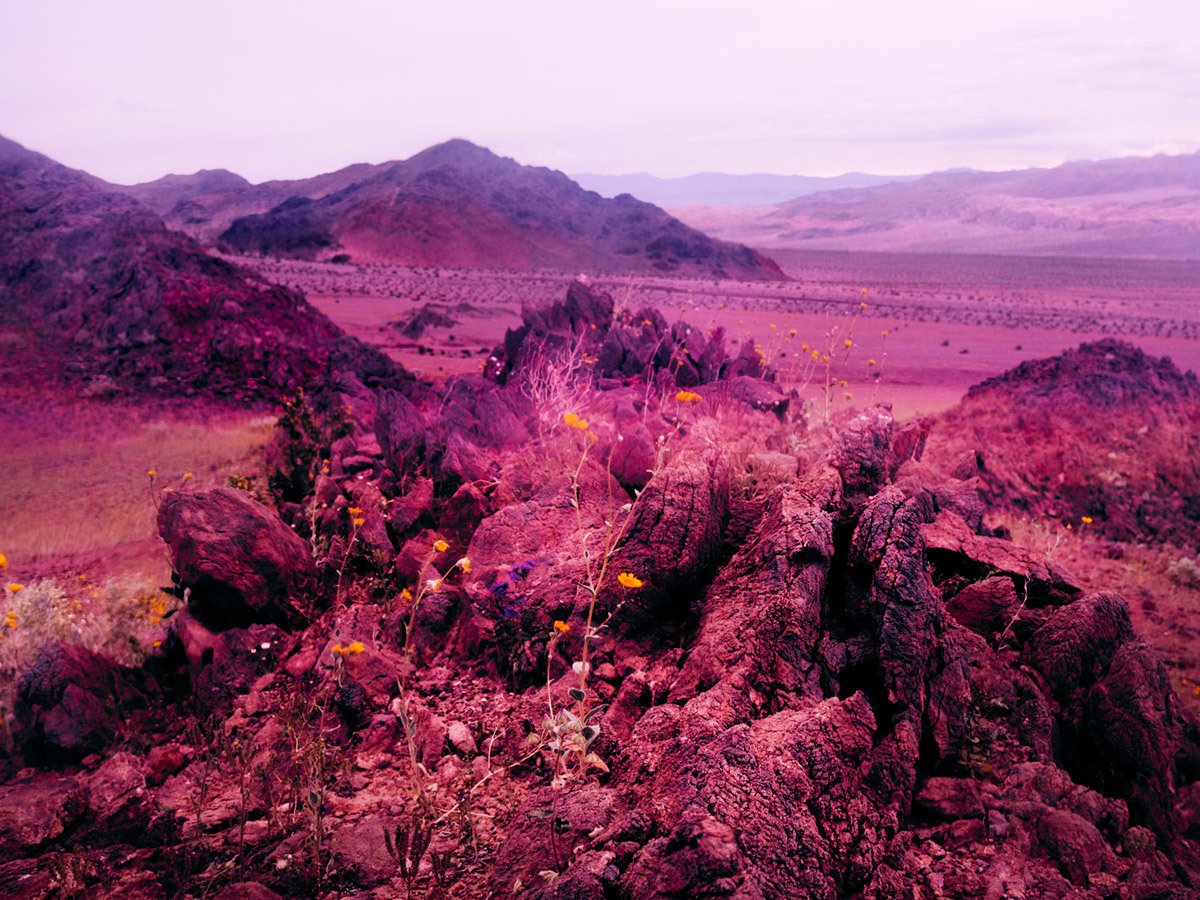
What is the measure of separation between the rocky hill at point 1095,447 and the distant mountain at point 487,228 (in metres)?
41.5

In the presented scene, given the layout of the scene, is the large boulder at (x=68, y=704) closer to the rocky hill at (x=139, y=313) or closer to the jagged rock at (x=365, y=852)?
the jagged rock at (x=365, y=852)

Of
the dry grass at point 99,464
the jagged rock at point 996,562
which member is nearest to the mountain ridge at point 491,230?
the dry grass at point 99,464

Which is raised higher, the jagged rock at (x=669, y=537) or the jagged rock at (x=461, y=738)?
the jagged rock at (x=669, y=537)

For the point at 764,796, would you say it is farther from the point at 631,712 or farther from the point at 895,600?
the point at 895,600

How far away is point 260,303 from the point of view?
1466cm

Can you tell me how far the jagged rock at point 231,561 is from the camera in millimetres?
3602

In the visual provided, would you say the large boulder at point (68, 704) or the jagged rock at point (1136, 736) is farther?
the large boulder at point (68, 704)

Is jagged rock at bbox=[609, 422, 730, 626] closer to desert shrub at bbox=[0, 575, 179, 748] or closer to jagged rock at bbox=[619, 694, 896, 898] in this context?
jagged rock at bbox=[619, 694, 896, 898]

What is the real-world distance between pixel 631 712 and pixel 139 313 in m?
14.0

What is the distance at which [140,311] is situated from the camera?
13125 millimetres

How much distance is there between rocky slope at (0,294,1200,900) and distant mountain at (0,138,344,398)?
26.7ft

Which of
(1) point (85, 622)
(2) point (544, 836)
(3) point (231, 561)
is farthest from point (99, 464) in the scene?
(2) point (544, 836)

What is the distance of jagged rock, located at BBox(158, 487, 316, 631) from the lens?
3.60 metres

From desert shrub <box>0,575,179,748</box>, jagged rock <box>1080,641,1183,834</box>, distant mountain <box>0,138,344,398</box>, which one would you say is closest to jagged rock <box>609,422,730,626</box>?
jagged rock <box>1080,641,1183,834</box>
